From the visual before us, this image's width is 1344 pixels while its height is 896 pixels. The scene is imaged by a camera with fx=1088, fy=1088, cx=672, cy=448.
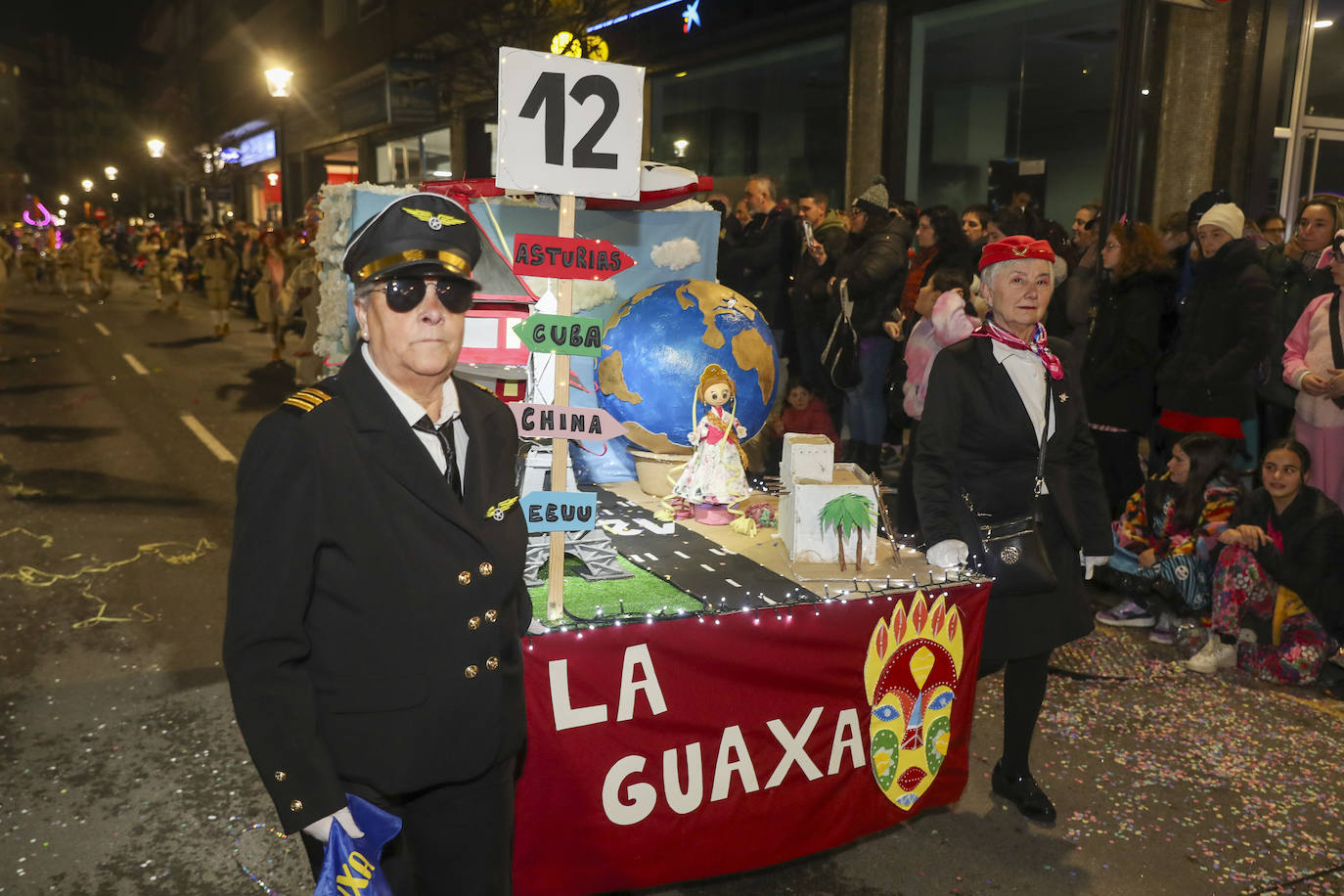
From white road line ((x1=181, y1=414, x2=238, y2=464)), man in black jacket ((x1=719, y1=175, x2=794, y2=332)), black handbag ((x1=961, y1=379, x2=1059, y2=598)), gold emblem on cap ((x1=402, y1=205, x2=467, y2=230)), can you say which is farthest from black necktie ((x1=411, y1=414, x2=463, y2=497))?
white road line ((x1=181, y1=414, x2=238, y2=464))

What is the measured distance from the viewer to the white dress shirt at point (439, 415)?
208cm

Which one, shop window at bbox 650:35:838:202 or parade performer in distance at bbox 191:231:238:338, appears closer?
shop window at bbox 650:35:838:202

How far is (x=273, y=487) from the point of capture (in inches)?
75.0

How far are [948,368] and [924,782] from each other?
1403 millimetres

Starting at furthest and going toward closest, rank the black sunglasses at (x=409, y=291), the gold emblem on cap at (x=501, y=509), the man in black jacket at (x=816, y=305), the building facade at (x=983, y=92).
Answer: the building facade at (x=983, y=92)
the man in black jacket at (x=816, y=305)
the gold emblem on cap at (x=501, y=509)
the black sunglasses at (x=409, y=291)

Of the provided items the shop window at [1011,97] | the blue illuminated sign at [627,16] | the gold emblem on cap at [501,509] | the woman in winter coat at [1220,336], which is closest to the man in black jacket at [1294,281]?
the woman in winter coat at [1220,336]

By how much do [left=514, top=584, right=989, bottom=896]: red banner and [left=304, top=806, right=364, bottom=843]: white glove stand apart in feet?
3.47

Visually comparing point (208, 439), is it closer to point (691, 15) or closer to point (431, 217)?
point (691, 15)

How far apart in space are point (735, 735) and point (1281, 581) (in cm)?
333

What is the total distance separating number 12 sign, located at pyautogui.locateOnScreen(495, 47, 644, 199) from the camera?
10.1 feet

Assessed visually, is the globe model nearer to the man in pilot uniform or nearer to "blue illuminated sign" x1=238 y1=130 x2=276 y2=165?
the man in pilot uniform

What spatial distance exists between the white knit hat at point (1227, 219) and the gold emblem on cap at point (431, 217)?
5592 millimetres

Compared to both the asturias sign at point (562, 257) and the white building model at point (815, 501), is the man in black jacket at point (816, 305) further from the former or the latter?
the asturias sign at point (562, 257)

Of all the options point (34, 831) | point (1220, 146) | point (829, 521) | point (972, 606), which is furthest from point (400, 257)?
point (1220, 146)
